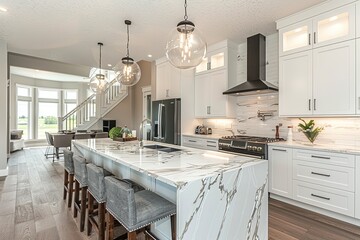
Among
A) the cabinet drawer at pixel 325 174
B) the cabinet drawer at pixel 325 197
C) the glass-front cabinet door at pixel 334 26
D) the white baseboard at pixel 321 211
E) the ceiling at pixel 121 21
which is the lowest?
the white baseboard at pixel 321 211

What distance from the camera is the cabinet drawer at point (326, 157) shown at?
248 centimetres

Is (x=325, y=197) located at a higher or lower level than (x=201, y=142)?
lower

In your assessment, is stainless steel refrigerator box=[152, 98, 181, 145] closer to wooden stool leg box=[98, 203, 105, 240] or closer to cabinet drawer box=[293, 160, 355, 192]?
cabinet drawer box=[293, 160, 355, 192]

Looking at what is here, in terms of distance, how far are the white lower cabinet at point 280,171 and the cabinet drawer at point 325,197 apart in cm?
12

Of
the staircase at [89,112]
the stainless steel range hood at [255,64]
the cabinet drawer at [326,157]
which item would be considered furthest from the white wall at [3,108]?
the cabinet drawer at [326,157]

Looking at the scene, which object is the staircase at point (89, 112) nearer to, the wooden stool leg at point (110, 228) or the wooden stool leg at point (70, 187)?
the wooden stool leg at point (70, 187)

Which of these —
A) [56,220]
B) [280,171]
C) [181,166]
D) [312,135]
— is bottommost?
[56,220]

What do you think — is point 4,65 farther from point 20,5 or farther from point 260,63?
point 260,63

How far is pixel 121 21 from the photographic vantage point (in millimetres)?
3361

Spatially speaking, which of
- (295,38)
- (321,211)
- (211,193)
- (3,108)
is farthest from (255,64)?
(3,108)

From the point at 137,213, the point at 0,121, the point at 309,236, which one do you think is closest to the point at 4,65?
the point at 0,121

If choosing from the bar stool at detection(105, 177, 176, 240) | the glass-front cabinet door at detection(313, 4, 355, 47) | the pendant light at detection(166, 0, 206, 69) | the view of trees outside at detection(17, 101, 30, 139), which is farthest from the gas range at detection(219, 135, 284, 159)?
the view of trees outside at detection(17, 101, 30, 139)

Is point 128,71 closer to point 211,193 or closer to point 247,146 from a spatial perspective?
point 247,146

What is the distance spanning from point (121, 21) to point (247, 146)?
2949 mm
